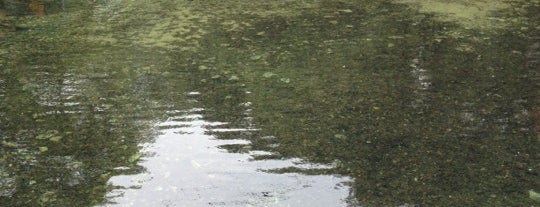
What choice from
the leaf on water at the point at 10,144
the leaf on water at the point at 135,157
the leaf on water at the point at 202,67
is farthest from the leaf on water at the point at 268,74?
the leaf on water at the point at 10,144

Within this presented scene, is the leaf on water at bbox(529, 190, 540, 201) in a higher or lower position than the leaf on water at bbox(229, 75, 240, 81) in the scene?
lower

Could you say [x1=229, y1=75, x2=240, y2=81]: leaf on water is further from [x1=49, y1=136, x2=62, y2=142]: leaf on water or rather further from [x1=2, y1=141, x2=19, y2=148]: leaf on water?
[x1=2, y1=141, x2=19, y2=148]: leaf on water

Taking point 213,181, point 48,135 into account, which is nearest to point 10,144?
point 48,135

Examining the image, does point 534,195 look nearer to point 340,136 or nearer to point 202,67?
point 340,136

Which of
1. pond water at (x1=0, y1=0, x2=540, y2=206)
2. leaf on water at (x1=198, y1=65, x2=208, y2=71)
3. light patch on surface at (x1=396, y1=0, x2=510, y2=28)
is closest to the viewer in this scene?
pond water at (x1=0, y1=0, x2=540, y2=206)

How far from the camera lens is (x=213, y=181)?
2.34 meters

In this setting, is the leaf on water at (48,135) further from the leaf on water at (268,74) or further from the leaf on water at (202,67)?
the leaf on water at (268,74)

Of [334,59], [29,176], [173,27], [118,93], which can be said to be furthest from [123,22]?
[29,176]

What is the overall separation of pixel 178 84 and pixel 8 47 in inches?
63.1

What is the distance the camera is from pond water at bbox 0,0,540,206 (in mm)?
2277

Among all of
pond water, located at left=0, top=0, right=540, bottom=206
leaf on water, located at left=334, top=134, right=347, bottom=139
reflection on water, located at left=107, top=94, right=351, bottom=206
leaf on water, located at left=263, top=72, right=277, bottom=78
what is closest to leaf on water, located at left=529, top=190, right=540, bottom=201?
pond water, located at left=0, top=0, right=540, bottom=206

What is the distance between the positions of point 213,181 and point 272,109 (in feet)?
2.52

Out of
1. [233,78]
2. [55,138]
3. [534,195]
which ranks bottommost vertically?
[534,195]

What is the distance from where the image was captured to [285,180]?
2332mm
